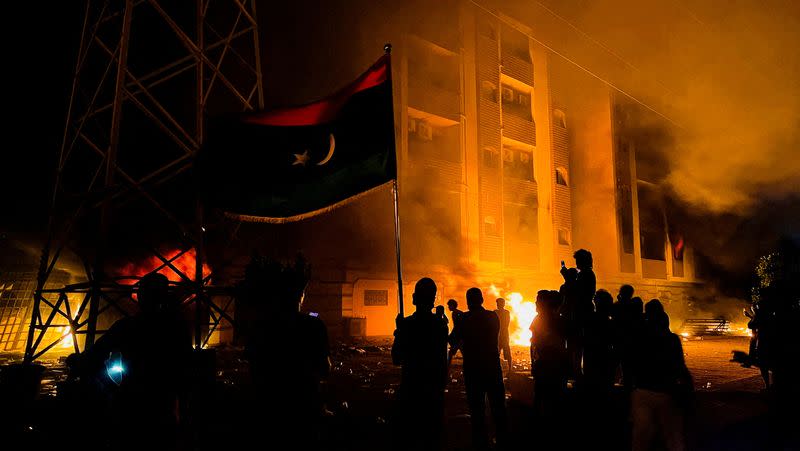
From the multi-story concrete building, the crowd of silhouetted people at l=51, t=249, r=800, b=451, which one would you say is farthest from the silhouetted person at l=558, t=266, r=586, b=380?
the multi-story concrete building

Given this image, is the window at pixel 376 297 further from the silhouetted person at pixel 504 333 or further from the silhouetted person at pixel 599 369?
the silhouetted person at pixel 599 369

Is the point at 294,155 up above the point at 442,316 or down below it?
above

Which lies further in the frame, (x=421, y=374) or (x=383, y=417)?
(x=383, y=417)

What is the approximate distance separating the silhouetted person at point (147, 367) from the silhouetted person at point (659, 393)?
3310 millimetres

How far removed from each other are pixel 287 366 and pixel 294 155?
398cm

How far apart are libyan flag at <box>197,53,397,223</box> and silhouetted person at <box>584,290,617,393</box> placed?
3.66 m

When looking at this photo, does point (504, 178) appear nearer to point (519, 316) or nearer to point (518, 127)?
point (518, 127)

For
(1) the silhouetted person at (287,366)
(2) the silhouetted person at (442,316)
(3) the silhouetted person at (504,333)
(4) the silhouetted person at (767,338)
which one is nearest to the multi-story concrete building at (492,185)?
(3) the silhouetted person at (504,333)

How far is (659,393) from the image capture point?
3568mm

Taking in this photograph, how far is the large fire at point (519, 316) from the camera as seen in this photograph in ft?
66.5

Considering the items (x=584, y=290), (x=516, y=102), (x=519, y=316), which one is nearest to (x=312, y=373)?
(x=584, y=290)

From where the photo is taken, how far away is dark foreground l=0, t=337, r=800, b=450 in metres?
4.78

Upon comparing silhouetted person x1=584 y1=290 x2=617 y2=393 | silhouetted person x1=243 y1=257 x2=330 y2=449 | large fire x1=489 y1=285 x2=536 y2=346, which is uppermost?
silhouetted person x1=243 y1=257 x2=330 y2=449

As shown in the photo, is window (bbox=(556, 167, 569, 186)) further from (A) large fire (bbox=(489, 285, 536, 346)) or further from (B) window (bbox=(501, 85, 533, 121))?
(A) large fire (bbox=(489, 285, 536, 346))
